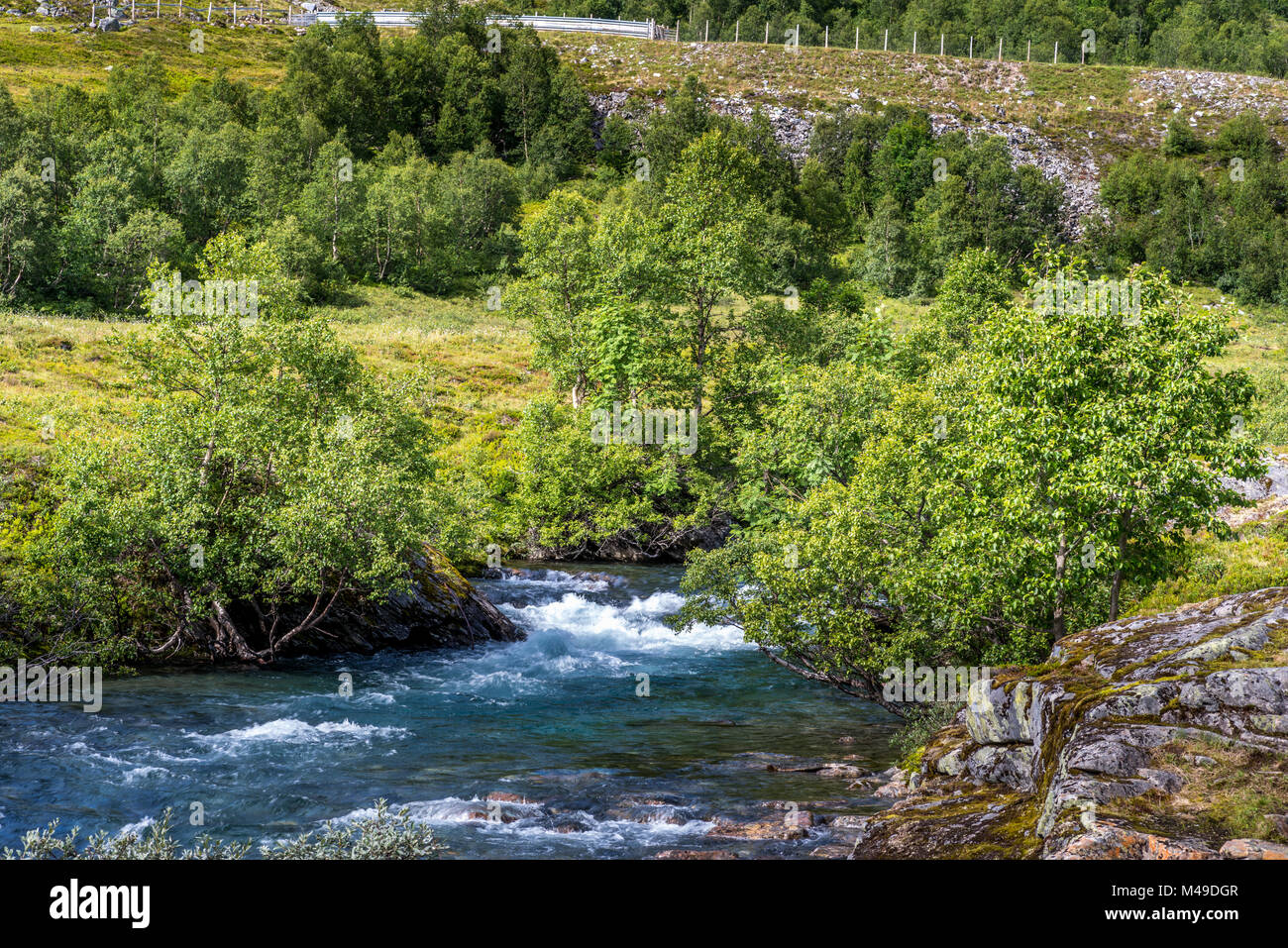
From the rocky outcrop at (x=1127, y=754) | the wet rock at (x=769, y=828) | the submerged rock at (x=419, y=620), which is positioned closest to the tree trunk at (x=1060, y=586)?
the rocky outcrop at (x=1127, y=754)

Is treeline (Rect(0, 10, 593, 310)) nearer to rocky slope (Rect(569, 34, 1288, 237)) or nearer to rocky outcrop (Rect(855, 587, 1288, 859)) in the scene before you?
rocky slope (Rect(569, 34, 1288, 237))

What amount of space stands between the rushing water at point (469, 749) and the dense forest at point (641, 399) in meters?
2.29

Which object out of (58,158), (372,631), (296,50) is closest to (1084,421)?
(372,631)

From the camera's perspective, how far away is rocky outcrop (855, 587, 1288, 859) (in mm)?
11445

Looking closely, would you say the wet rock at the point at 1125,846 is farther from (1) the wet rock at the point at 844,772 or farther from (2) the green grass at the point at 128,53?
(2) the green grass at the point at 128,53

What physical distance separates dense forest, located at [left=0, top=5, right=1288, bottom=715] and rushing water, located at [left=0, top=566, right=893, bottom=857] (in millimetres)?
2289

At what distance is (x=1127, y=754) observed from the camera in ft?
43.1

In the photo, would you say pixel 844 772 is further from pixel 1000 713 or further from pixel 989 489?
pixel 989 489

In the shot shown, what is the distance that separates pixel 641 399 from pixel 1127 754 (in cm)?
4235

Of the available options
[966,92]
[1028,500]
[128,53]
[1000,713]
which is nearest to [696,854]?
[1000,713]

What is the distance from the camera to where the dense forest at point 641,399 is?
2023 cm
